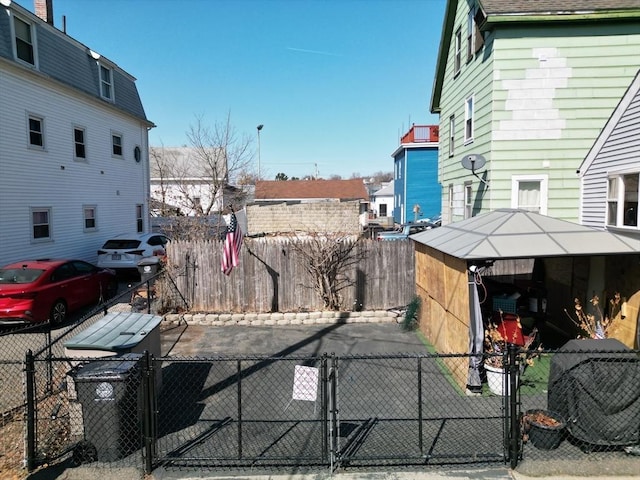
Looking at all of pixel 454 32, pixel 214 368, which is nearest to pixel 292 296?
pixel 214 368

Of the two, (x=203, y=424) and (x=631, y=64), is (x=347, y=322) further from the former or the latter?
(x=631, y=64)

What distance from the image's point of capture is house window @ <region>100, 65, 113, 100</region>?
19391 millimetres

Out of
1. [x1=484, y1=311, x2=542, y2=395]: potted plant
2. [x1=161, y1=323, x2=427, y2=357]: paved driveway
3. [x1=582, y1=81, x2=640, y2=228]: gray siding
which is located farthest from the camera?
[x1=161, y1=323, x2=427, y2=357]: paved driveway

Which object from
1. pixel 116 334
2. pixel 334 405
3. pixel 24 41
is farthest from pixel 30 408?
pixel 24 41

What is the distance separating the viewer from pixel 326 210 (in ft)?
85.9

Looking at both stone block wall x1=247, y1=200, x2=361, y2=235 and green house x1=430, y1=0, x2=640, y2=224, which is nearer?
green house x1=430, y1=0, x2=640, y2=224

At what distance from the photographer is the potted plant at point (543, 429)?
16.1 ft

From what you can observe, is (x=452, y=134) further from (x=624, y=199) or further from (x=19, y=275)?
(x=19, y=275)

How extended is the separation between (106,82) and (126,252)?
9.60m

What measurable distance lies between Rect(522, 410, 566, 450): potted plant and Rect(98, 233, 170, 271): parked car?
12448 millimetres

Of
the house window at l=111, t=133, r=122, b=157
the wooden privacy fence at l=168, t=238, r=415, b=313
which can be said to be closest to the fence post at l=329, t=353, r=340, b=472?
the wooden privacy fence at l=168, t=238, r=415, b=313

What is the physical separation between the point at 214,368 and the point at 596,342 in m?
6.12

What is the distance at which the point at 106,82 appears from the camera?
19.6 metres

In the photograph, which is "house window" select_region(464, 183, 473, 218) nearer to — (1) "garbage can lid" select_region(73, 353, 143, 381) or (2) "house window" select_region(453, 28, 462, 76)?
(2) "house window" select_region(453, 28, 462, 76)
